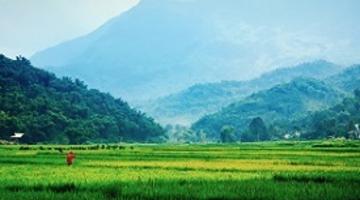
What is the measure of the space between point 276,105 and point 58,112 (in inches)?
3357

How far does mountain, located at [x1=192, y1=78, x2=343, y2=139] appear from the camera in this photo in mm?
130875

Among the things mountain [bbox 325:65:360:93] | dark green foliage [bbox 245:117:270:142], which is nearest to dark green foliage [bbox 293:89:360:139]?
dark green foliage [bbox 245:117:270:142]

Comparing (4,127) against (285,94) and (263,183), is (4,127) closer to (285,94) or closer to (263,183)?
(263,183)

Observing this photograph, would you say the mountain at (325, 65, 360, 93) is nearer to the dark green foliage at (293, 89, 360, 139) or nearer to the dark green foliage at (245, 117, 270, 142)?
the dark green foliage at (293, 89, 360, 139)

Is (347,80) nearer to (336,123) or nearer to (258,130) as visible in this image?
(258,130)

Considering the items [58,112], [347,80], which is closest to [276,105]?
[347,80]

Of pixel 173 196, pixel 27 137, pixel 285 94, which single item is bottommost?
pixel 173 196

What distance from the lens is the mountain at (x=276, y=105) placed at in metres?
131

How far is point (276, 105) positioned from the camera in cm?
14588

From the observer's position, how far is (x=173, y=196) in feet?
43.1

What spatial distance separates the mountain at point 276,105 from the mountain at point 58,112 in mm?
42572

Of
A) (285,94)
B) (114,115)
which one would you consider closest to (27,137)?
(114,115)

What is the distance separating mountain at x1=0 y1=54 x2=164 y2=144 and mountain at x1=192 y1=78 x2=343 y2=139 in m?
42.6

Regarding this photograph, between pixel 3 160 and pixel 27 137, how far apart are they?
3565 centimetres
